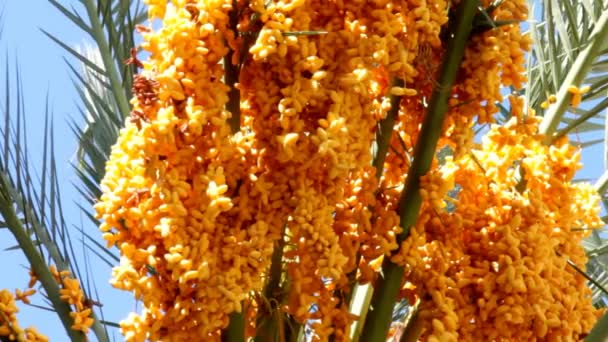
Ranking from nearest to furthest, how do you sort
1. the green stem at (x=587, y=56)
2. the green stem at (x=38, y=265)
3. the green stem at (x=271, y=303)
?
the green stem at (x=38, y=265)
the green stem at (x=271, y=303)
the green stem at (x=587, y=56)

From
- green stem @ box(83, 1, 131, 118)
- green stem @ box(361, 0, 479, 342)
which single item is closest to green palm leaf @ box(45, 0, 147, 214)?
green stem @ box(83, 1, 131, 118)

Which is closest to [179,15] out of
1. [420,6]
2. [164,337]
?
[420,6]

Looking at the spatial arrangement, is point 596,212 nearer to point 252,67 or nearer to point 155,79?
point 252,67

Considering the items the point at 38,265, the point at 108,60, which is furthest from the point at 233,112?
the point at 108,60

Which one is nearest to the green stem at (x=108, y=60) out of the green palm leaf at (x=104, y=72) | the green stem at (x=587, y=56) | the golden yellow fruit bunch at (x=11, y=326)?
the green palm leaf at (x=104, y=72)

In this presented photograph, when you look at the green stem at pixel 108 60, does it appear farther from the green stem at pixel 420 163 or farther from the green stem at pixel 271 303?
the green stem at pixel 420 163

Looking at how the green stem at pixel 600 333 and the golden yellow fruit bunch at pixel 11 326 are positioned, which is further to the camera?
the golden yellow fruit bunch at pixel 11 326

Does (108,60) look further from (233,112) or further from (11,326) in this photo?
(11,326)
